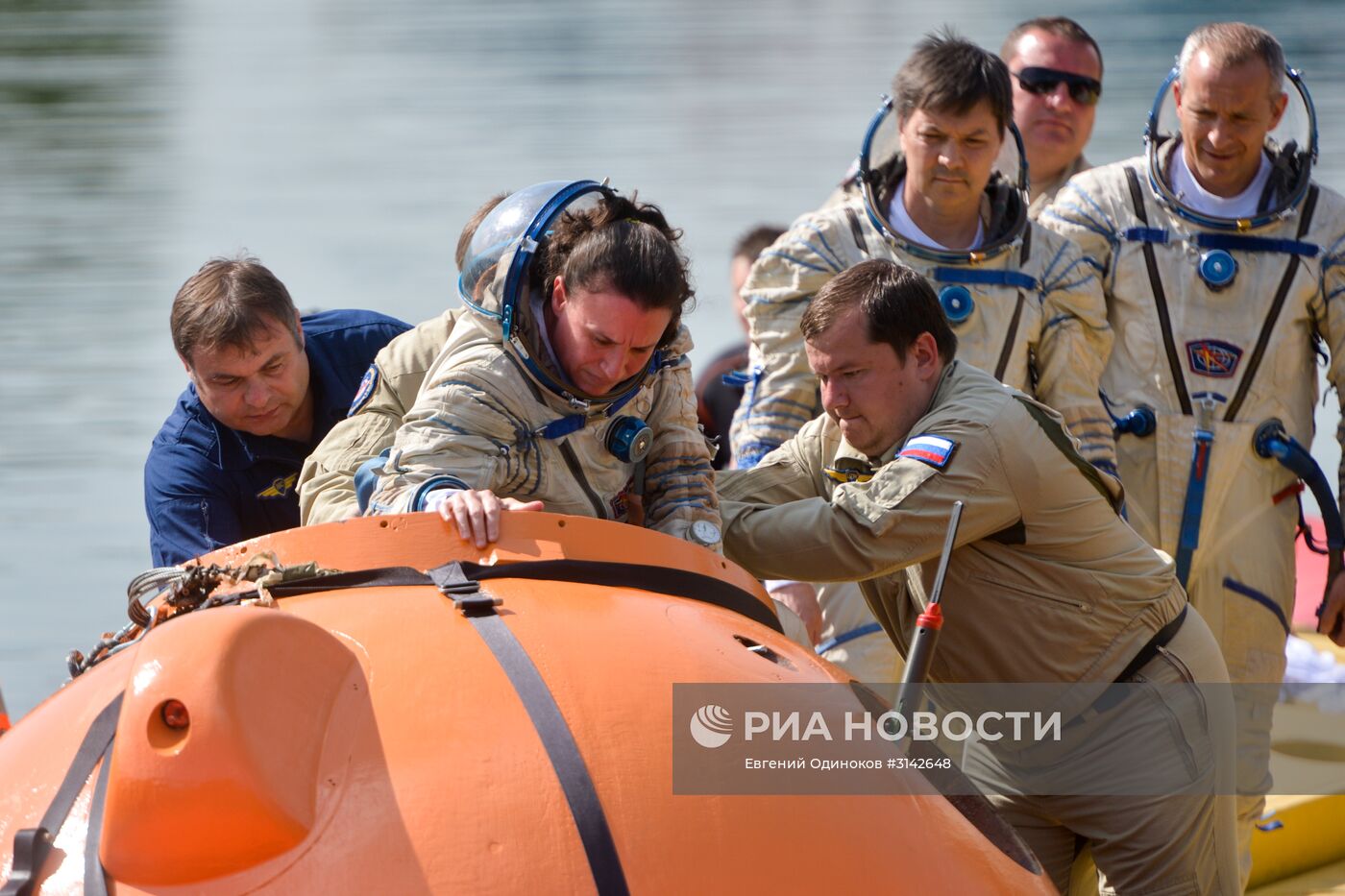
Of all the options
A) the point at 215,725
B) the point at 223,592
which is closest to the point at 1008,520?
the point at 223,592

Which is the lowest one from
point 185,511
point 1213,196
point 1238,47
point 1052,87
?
point 185,511

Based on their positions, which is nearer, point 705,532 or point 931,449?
point 705,532

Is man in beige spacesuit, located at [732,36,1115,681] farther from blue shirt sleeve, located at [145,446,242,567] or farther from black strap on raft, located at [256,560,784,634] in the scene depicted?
black strap on raft, located at [256,560,784,634]

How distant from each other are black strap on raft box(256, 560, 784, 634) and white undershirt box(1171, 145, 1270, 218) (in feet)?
6.66

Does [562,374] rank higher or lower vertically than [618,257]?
lower

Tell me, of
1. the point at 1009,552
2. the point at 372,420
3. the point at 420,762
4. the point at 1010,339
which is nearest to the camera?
the point at 420,762

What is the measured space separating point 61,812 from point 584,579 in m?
0.65

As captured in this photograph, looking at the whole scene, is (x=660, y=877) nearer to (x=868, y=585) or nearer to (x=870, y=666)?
(x=868, y=585)

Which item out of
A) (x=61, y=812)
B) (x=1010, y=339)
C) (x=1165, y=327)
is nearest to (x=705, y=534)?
(x=61, y=812)

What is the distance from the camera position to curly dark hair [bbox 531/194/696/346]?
2354 millimetres

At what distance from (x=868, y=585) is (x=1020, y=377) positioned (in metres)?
0.78

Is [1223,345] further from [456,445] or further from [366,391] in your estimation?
[456,445]

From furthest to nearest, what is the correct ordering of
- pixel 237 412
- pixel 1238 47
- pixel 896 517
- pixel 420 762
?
pixel 1238 47 < pixel 237 412 < pixel 896 517 < pixel 420 762

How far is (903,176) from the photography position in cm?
371
